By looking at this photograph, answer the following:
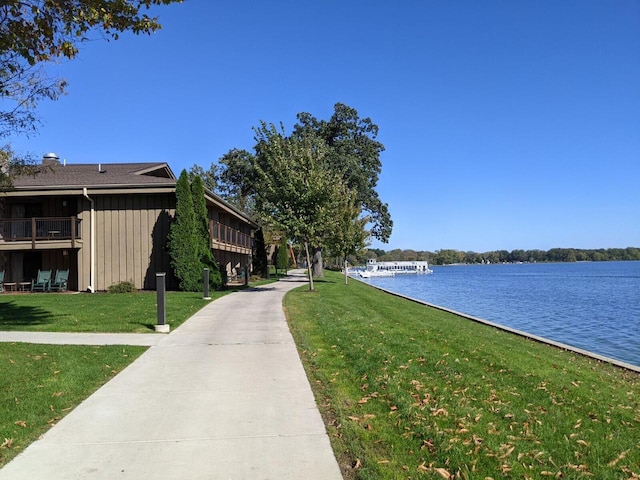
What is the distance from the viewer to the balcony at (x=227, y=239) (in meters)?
26.1

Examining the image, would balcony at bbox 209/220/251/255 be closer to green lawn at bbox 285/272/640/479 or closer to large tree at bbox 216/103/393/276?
large tree at bbox 216/103/393/276

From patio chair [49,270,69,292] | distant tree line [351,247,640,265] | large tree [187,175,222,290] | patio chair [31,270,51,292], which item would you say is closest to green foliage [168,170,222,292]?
large tree [187,175,222,290]

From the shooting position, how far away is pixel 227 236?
2972cm

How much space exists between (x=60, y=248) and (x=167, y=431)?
19.6 m

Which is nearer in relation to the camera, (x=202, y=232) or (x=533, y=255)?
(x=202, y=232)

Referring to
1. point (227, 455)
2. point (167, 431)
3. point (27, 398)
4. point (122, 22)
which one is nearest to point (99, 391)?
point (27, 398)

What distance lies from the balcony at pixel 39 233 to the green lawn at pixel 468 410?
1578cm

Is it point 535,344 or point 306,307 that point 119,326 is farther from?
point 535,344

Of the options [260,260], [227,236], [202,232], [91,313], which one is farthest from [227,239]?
[91,313]

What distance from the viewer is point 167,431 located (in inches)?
194

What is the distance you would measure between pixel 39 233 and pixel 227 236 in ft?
32.7

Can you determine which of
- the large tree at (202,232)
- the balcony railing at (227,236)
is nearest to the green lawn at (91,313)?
the large tree at (202,232)

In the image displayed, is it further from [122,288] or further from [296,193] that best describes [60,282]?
[296,193]

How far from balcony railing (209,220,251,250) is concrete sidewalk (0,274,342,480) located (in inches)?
707
